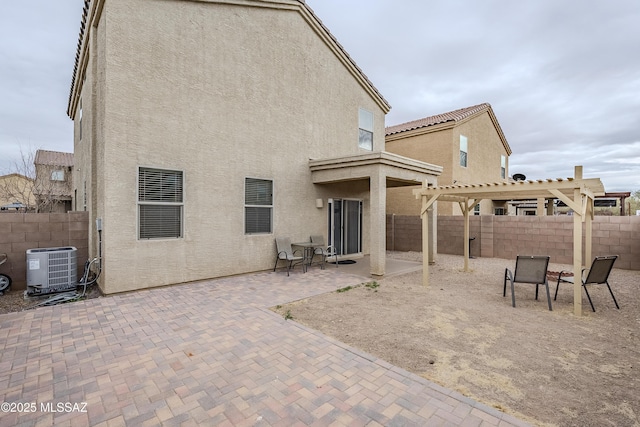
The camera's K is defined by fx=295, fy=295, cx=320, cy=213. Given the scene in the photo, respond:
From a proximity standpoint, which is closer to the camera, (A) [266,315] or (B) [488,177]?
(A) [266,315]

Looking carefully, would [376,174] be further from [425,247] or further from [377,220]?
[425,247]

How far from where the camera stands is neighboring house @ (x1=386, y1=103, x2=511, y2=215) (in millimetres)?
15453

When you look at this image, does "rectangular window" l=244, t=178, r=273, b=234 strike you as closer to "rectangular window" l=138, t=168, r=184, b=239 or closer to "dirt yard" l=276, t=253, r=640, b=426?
"rectangular window" l=138, t=168, r=184, b=239

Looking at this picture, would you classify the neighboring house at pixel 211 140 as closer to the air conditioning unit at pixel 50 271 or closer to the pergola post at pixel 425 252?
the air conditioning unit at pixel 50 271

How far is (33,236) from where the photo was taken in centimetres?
664

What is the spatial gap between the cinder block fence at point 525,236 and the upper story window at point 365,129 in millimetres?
4376

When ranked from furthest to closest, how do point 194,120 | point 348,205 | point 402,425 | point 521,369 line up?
point 348,205 < point 194,120 < point 521,369 < point 402,425

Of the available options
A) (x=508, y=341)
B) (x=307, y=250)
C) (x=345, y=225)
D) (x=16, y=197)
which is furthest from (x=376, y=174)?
(x=16, y=197)

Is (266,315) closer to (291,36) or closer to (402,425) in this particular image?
(402,425)

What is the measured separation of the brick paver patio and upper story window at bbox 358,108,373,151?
28.6 feet

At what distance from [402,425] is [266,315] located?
10.1 feet

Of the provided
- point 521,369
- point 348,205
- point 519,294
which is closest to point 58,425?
Answer: point 521,369

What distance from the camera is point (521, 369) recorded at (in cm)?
334

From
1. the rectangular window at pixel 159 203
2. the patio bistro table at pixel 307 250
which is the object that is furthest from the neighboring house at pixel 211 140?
the patio bistro table at pixel 307 250
